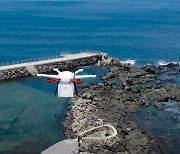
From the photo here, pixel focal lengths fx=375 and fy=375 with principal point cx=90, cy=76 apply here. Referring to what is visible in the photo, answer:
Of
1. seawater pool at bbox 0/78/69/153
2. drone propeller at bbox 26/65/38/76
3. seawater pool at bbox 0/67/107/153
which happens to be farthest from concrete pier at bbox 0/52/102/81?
seawater pool at bbox 0/78/69/153

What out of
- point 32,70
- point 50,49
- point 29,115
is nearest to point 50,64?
point 32,70

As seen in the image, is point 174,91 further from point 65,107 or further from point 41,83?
point 41,83

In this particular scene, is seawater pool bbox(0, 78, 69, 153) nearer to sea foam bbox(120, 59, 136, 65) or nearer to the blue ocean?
the blue ocean

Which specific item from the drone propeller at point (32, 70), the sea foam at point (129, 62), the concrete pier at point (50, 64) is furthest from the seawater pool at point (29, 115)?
the sea foam at point (129, 62)

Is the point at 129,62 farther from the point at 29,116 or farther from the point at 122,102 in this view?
the point at 29,116

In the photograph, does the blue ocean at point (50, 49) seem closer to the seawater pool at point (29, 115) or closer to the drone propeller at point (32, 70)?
the seawater pool at point (29, 115)

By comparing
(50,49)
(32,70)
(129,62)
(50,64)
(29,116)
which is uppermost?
(50,64)
